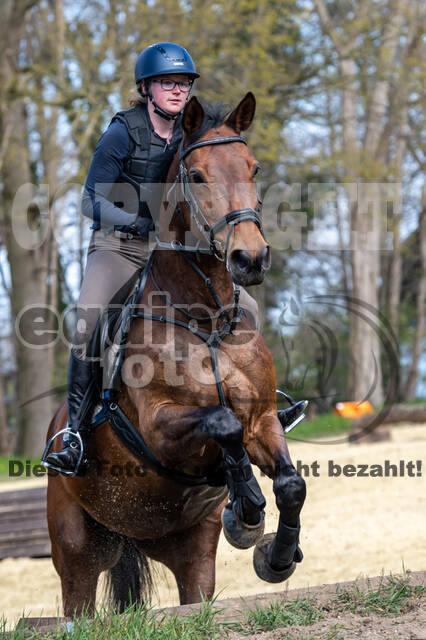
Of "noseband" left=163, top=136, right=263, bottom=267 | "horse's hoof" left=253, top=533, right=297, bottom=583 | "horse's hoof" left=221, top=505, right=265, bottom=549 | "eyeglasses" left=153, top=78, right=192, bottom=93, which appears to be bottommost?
"horse's hoof" left=253, top=533, right=297, bottom=583

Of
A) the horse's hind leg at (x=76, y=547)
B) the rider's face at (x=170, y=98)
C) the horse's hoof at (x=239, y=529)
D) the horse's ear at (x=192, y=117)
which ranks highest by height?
the rider's face at (x=170, y=98)

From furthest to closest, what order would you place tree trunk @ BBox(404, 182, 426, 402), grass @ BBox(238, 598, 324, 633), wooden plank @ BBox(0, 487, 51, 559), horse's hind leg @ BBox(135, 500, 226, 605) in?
1. tree trunk @ BBox(404, 182, 426, 402)
2. wooden plank @ BBox(0, 487, 51, 559)
3. horse's hind leg @ BBox(135, 500, 226, 605)
4. grass @ BBox(238, 598, 324, 633)

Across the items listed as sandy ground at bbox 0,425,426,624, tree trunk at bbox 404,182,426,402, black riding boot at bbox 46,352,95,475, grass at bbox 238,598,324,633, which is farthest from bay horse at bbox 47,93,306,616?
tree trunk at bbox 404,182,426,402

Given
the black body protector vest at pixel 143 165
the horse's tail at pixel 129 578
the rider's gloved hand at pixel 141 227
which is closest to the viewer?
the rider's gloved hand at pixel 141 227

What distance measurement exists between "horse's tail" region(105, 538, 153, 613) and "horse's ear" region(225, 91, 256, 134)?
2.84 metres

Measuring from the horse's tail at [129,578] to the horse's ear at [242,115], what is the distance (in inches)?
112

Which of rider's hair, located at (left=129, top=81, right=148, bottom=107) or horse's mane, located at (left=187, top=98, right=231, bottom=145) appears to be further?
rider's hair, located at (left=129, top=81, right=148, bottom=107)

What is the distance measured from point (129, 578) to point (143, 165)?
2.75 metres

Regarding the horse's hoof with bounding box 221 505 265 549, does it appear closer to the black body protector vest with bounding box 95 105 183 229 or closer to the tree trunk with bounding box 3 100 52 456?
the black body protector vest with bounding box 95 105 183 229

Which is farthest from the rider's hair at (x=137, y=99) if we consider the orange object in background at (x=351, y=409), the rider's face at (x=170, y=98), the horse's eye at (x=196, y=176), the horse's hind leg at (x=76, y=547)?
the orange object in background at (x=351, y=409)

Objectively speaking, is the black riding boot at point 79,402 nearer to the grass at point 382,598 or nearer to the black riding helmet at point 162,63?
the black riding helmet at point 162,63

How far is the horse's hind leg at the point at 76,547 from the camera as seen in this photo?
15.2ft

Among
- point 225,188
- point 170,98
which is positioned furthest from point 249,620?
point 170,98

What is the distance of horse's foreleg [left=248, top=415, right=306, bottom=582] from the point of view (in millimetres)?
3379
